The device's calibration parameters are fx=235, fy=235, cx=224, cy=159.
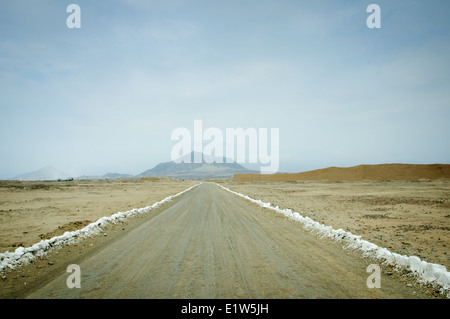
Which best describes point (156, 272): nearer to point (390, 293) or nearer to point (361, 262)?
point (390, 293)

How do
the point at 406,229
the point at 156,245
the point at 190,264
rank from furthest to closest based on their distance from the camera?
the point at 406,229 < the point at 156,245 < the point at 190,264

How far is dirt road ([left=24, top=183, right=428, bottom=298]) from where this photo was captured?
15.0 ft

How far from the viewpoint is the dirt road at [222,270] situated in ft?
15.0

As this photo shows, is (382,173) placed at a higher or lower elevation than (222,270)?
lower

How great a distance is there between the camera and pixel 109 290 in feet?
15.1

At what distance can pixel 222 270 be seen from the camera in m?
5.64

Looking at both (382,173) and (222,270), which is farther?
(382,173)

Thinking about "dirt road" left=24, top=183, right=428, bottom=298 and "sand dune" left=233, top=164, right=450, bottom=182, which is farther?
"sand dune" left=233, top=164, right=450, bottom=182

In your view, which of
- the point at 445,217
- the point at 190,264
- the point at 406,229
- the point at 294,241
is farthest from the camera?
the point at 445,217

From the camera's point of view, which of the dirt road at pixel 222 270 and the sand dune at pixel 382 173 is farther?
the sand dune at pixel 382 173

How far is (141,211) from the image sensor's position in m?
16.6
